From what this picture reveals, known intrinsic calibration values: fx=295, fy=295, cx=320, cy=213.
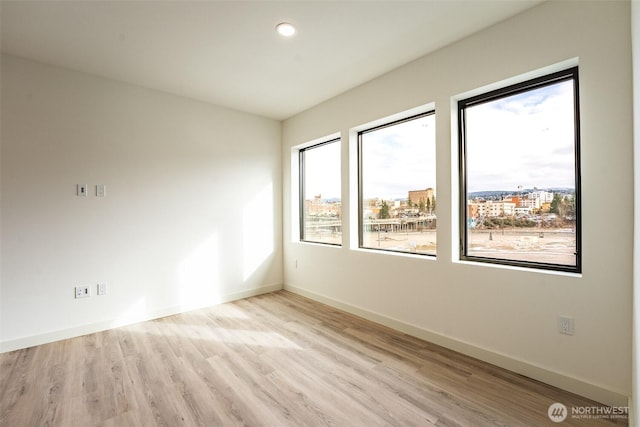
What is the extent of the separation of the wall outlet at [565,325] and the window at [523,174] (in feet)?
1.13

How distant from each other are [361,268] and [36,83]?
12.5ft

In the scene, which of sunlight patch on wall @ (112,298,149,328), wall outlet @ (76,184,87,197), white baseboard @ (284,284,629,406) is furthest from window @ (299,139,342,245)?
wall outlet @ (76,184,87,197)

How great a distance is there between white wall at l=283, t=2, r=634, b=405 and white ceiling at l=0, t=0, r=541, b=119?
0.84 ft

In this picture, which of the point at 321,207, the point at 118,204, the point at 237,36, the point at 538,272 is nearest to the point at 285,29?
the point at 237,36

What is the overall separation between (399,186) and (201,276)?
9.13 feet

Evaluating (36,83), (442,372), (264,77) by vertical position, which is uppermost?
(264,77)

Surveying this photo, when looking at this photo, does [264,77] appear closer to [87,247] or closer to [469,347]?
[87,247]

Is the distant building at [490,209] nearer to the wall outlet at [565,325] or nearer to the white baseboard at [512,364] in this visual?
the wall outlet at [565,325]

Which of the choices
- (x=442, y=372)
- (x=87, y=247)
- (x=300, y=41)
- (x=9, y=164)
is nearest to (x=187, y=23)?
(x=300, y=41)

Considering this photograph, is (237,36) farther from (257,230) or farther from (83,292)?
(83,292)

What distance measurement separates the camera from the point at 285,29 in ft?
7.90

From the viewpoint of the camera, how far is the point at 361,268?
3479 millimetres

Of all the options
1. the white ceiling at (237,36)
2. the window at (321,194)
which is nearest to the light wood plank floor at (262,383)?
the window at (321,194)

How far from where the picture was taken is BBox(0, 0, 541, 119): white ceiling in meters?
2.15
